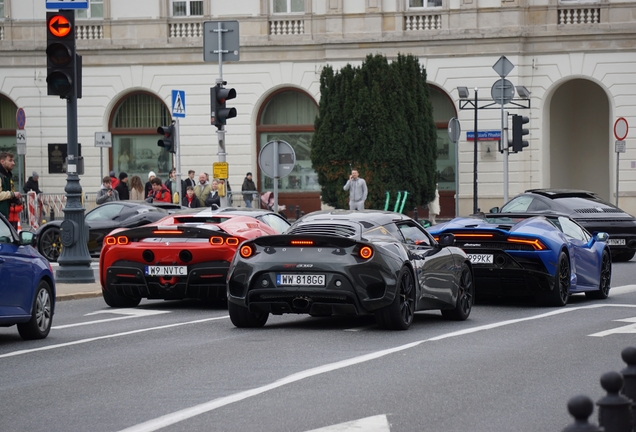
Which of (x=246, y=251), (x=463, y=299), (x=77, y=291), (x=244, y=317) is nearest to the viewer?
(x=246, y=251)

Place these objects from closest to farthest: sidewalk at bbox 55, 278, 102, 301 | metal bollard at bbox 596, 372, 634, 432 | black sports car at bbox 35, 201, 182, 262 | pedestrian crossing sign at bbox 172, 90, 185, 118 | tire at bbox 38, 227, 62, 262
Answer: metal bollard at bbox 596, 372, 634, 432 → sidewalk at bbox 55, 278, 102, 301 → pedestrian crossing sign at bbox 172, 90, 185, 118 → black sports car at bbox 35, 201, 182, 262 → tire at bbox 38, 227, 62, 262

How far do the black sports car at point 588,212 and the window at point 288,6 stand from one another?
19.4 meters

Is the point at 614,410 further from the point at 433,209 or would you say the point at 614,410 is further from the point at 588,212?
the point at 433,209

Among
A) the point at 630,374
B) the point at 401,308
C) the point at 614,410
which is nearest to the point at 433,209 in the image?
the point at 401,308

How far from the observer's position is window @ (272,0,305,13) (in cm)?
4362

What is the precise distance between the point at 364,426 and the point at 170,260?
Answer: 8.65 meters

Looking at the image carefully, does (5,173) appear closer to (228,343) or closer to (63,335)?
(63,335)

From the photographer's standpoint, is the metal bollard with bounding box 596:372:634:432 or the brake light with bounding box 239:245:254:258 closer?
the metal bollard with bounding box 596:372:634:432

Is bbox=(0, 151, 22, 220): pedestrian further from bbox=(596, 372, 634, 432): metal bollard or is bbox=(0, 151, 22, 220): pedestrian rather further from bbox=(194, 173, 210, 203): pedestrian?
bbox=(596, 372, 634, 432): metal bollard

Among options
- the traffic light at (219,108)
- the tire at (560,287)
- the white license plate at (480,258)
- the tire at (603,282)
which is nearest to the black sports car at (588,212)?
the traffic light at (219,108)

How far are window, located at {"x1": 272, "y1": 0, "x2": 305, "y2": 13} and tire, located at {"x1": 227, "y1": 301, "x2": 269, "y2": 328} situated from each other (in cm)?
3124

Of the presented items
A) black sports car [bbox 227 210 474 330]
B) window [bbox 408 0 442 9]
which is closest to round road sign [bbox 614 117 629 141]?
window [bbox 408 0 442 9]

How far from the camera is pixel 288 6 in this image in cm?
4378

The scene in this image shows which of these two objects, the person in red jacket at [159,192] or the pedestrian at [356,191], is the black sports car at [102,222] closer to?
the person in red jacket at [159,192]
